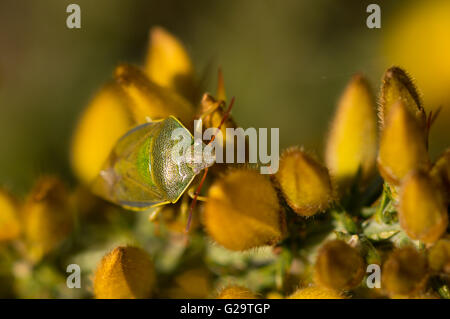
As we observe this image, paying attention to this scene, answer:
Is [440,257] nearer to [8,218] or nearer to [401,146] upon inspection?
[401,146]

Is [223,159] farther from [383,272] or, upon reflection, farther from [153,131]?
[383,272]

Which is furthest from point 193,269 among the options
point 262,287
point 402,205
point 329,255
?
point 402,205

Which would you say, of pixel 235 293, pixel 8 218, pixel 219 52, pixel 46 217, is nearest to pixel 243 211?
pixel 235 293

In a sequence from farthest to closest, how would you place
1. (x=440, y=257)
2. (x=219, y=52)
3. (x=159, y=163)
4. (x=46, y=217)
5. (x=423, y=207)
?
(x=219, y=52) < (x=46, y=217) < (x=159, y=163) < (x=440, y=257) < (x=423, y=207)

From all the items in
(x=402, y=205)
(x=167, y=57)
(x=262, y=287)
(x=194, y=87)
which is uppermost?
(x=167, y=57)

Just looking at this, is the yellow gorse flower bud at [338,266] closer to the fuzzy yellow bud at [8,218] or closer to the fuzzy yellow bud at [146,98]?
the fuzzy yellow bud at [146,98]

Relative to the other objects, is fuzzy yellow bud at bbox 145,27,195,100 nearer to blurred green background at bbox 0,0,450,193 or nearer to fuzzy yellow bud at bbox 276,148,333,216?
fuzzy yellow bud at bbox 276,148,333,216
